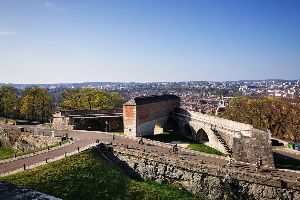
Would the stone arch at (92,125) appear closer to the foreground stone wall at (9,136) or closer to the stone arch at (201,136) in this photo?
the foreground stone wall at (9,136)

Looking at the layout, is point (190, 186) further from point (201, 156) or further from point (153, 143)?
point (153, 143)

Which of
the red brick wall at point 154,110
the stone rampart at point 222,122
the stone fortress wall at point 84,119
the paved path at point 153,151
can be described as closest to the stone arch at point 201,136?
the stone rampart at point 222,122

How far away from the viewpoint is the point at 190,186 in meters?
21.1

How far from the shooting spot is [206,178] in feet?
67.8

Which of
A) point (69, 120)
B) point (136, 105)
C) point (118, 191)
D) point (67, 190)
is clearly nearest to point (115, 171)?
point (118, 191)

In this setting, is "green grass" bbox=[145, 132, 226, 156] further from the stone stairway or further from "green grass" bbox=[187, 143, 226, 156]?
the stone stairway

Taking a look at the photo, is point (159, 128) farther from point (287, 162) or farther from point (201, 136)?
point (287, 162)

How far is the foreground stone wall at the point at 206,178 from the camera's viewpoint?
60.7 ft

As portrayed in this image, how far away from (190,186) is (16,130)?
31050 mm

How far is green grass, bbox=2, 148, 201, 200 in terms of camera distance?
16.3 meters

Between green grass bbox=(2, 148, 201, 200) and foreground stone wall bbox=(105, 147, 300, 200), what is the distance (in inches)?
41.5

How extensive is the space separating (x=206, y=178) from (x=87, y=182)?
1131cm

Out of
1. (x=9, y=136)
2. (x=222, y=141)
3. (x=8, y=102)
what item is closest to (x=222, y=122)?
(x=222, y=141)

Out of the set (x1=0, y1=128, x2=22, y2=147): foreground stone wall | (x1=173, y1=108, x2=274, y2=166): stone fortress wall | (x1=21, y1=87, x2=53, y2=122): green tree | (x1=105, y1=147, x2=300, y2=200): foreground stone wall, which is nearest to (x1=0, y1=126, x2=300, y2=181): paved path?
(x1=105, y1=147, x2=300, y2=200): foreground stone wall
